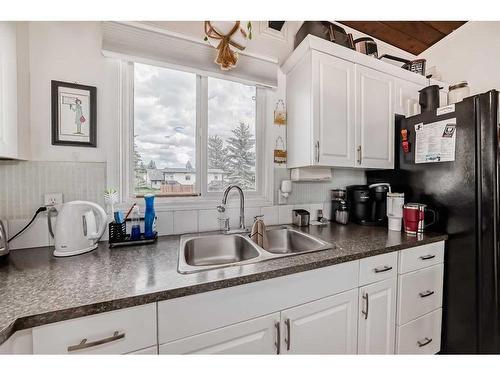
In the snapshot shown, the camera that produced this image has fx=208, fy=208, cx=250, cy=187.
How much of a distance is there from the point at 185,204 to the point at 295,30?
164 cm

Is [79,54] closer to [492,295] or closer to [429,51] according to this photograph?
[492,295]

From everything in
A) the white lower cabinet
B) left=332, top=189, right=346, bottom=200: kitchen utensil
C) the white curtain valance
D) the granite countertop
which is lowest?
the white lower cabinet

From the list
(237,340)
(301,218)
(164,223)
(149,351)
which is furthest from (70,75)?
(301,218)

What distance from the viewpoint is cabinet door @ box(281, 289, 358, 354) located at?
0.86m

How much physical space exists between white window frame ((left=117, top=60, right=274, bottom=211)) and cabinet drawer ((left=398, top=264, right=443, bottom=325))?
37.6 inches

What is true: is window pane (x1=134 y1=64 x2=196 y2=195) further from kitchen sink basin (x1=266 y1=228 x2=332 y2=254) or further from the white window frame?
kitchen sink basin (x1=266 y1=228 x2=332 y2=254)

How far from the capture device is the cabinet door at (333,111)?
4.48 feet

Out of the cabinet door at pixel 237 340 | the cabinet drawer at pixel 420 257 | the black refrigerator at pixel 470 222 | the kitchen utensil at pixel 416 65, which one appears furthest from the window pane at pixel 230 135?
the kitchen utensil at pixel 416 65

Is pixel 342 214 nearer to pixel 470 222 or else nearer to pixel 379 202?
pixel 379 202

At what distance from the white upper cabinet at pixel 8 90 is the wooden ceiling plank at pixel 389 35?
2.24 m

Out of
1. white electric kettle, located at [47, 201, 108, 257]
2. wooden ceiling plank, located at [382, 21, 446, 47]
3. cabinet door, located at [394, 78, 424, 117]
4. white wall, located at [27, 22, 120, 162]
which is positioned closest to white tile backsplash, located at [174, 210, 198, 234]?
white electric kettle, located at [47, 201, 108, 257]

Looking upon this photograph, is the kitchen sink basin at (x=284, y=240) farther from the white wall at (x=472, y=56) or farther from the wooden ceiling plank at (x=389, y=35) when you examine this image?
the white wall at (x=472, y=56)

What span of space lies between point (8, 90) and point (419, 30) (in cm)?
300
